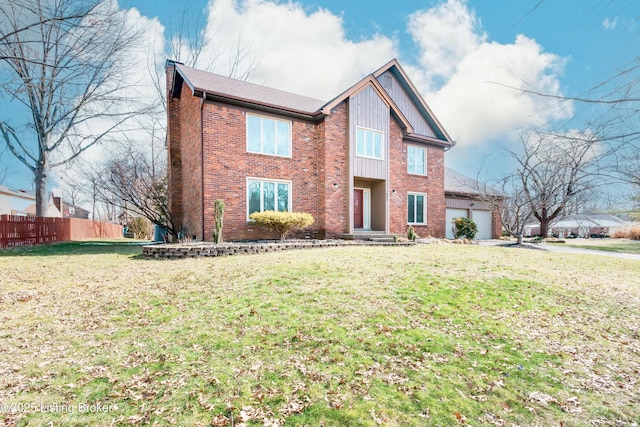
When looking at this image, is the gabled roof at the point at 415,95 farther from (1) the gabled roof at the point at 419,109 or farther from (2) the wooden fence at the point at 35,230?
(2) the wooden fence at the point at 35,230

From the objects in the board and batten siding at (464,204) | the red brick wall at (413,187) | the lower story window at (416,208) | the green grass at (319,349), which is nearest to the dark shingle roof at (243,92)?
the red brick wall at (413,187)

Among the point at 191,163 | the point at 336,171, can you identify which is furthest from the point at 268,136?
the point at 191,163

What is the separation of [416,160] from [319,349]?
→ 16105mm

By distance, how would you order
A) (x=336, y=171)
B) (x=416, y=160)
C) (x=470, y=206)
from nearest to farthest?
(x=336, y=171), (x=416, y=160), (x=470, y=206)

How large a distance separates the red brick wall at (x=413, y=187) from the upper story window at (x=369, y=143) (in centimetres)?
82

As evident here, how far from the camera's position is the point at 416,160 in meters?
18.1

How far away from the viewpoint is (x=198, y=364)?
3.40 meters

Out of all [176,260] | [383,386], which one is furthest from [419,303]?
[176,260]

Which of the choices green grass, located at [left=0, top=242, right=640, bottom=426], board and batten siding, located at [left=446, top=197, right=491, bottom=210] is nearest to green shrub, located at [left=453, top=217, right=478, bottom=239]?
board and batten siding, located at [left=446, top=197, right=491, bottom=210]

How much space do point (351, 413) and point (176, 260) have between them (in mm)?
7778

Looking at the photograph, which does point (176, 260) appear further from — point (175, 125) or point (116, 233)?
point (116, 233)

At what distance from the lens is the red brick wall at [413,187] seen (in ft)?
51.9

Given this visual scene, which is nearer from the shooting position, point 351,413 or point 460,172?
point 351,413

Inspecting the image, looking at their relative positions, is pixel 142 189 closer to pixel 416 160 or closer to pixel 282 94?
pixel 282 94
